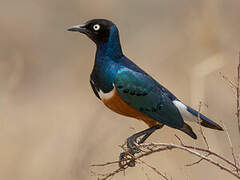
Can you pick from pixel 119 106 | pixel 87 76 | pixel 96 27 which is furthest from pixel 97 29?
pixel 87 76

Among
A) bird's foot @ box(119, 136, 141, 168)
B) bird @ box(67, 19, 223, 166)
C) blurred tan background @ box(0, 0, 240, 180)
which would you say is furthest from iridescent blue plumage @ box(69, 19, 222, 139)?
blurred tan background @ box(0, 0, 240, 180)

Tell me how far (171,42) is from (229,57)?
3.39 ft

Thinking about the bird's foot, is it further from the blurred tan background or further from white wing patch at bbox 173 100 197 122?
the blurred tan background

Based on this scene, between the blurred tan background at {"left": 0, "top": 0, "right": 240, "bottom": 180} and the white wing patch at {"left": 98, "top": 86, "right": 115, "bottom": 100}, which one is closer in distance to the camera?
the white wing patch at {"left": 98, "top": 86, "right": 115, "bottom": 100}

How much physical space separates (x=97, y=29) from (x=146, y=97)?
0.62 m

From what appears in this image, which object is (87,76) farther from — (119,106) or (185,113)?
(119,106)

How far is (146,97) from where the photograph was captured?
21.5 feet

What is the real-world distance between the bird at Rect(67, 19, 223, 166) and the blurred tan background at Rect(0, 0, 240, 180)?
0.68 metres

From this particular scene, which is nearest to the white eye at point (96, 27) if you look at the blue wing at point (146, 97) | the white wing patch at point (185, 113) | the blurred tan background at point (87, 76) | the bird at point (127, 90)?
the bird at point (127, 90)

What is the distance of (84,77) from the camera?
1093 cm

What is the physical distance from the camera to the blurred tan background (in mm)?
8258

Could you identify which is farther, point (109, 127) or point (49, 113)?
point (49, 113)

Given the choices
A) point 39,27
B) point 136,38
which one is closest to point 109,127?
point 136,38

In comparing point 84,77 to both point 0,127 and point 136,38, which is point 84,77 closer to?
point 136,38
